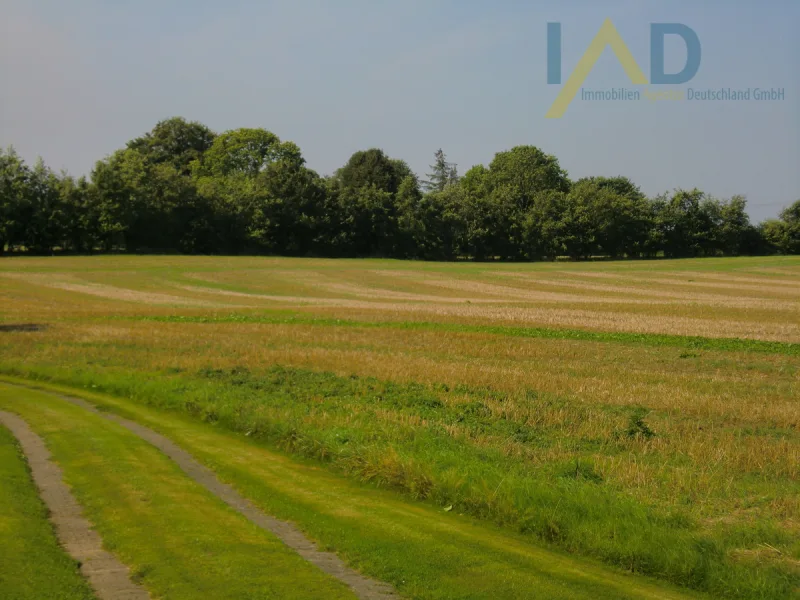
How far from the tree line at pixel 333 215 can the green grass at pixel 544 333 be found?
2689 inches

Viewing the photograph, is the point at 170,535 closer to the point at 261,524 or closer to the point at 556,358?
the point at 261,524

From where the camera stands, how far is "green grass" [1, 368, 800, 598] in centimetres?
935

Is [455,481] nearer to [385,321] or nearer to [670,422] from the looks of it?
[670,422]

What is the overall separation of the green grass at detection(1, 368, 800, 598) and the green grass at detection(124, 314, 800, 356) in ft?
47.6

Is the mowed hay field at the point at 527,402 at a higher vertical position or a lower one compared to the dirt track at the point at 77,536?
lower

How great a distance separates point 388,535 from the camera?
9.60 meters

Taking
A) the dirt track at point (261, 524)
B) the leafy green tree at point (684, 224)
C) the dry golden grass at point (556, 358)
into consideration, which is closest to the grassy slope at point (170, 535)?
the dirt track at point (261, 524)

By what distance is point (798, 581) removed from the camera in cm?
856

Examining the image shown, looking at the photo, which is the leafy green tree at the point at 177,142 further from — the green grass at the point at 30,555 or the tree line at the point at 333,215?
the green grass at the point at 30,555

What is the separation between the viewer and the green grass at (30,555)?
24.5 feet

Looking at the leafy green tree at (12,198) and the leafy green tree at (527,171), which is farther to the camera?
the leafy green tree at (527,171)

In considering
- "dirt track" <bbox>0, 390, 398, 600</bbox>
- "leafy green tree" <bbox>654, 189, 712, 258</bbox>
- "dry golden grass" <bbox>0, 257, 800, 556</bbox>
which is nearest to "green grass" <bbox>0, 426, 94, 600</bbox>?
"dirt track" <bbox>0, 390, 398, 600</bbox>

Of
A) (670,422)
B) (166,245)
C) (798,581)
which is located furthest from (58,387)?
(166,245)

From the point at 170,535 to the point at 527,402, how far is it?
416 inches
